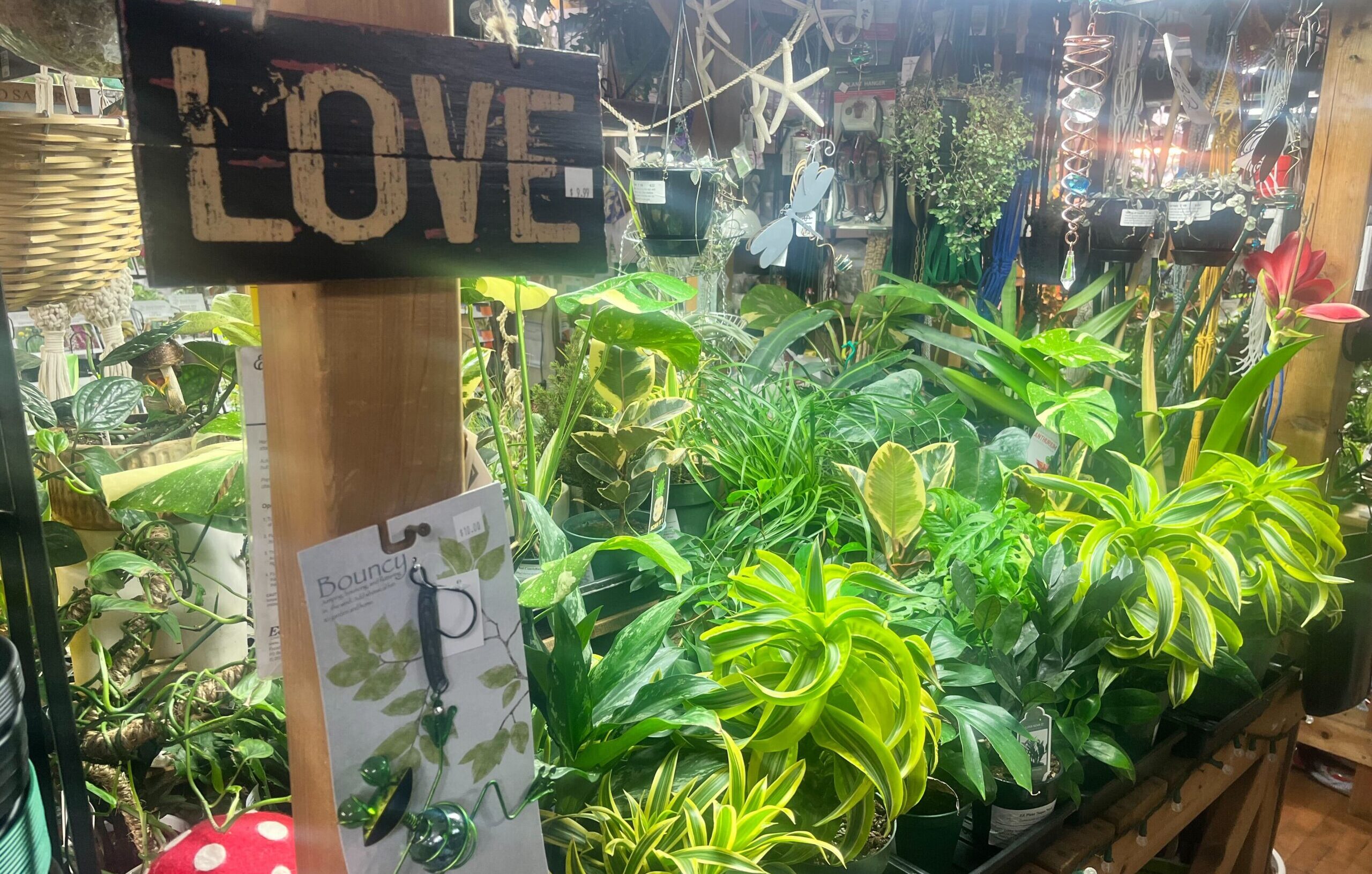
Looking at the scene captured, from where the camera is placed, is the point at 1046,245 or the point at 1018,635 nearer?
the point at 1018,635

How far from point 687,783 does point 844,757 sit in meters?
0.15

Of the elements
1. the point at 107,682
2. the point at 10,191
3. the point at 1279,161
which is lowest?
the point at 107,682

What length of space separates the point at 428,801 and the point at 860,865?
1.55 feet

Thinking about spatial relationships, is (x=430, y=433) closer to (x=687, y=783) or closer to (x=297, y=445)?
(x=297, y=445)

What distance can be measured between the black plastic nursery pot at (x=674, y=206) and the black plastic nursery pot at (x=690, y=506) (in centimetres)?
43

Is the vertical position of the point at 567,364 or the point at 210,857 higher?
the point at 567,364

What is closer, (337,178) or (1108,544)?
(337,178)

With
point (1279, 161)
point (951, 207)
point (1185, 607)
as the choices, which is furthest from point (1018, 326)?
point (1185, 607)

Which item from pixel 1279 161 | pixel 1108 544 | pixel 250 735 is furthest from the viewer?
pixel 1279 161

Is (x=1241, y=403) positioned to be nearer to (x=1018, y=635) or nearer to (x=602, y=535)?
(x=1018, y=635)

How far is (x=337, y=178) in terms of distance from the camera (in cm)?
50

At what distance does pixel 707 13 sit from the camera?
2.14 metres

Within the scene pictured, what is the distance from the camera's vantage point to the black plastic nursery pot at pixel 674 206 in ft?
5.15

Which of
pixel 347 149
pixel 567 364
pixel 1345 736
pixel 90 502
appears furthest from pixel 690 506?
pixel 1345 736
